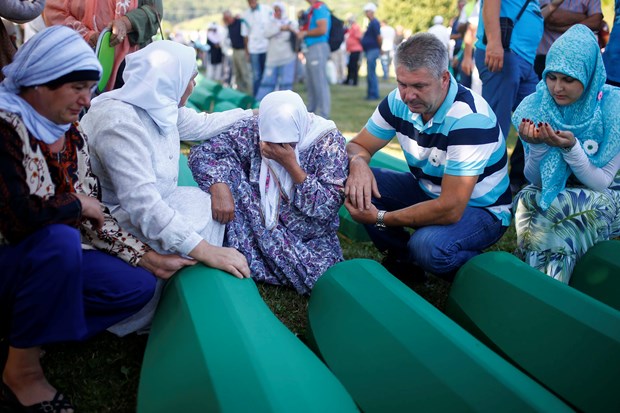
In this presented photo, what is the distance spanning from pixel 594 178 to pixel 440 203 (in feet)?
2.52

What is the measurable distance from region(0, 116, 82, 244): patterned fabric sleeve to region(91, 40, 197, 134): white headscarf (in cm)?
52

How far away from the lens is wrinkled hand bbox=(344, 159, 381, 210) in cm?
282

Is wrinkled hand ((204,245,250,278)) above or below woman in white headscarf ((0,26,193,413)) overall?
below

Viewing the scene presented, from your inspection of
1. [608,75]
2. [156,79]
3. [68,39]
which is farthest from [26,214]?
[608,75]

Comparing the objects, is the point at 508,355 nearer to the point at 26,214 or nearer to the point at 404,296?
the point at 404,296

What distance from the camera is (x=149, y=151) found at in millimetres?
2279

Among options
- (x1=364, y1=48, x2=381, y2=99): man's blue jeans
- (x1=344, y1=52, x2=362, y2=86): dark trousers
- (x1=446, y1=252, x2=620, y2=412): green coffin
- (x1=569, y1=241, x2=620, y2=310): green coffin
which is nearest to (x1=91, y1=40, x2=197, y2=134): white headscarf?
(x1=446, y1=252, x2=620, y2=412): green coffin

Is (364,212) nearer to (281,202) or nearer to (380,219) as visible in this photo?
(380,219)

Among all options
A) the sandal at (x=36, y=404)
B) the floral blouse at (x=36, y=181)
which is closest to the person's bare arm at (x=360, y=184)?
the floral blouse at (x=36, y=181)

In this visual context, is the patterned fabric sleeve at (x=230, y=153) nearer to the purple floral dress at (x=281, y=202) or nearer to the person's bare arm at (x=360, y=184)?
the purple floral dress at (x=281, y=202)

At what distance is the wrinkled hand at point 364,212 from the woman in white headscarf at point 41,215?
1226 mm

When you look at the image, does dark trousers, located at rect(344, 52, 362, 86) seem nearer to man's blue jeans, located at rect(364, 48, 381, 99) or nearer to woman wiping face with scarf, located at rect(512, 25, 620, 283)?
man's blue jeans, located at rect(364, 48, 381, 99)

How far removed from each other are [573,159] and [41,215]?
88.3 inches

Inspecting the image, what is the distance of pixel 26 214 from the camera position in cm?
179
